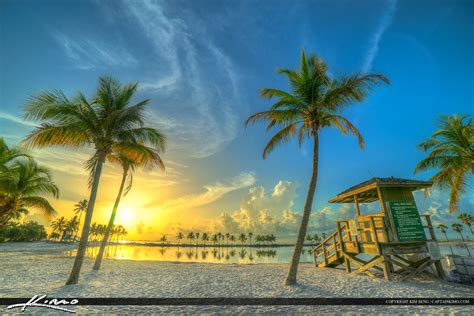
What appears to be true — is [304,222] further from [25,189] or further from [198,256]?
[198,256]

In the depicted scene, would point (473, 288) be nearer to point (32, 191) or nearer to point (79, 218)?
point (32, 191)

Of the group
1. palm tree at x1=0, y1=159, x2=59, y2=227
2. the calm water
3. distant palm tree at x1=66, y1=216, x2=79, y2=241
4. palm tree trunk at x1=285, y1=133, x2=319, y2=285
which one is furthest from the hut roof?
distant palm tree at x1=66, y1=216, x2=79, y2=241

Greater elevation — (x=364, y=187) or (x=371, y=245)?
(x=364, y=187)

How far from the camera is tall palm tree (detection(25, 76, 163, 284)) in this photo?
7940 mm

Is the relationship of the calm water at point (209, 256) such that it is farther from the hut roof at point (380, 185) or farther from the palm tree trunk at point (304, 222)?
the palm tree trunk at point (304, 222)

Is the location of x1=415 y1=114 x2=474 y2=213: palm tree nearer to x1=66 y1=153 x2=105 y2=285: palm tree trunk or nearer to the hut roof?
the hut roof

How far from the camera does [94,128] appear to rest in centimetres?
891

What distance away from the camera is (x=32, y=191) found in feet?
49.9

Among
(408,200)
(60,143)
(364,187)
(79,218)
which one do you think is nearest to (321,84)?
(364,187)

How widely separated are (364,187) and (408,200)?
1946 millimetres

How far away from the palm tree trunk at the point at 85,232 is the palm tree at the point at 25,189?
9.30 metres

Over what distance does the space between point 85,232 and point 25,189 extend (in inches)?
452

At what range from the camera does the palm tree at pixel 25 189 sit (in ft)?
46.0

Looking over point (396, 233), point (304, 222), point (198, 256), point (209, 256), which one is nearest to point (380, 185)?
point (396, 233)
